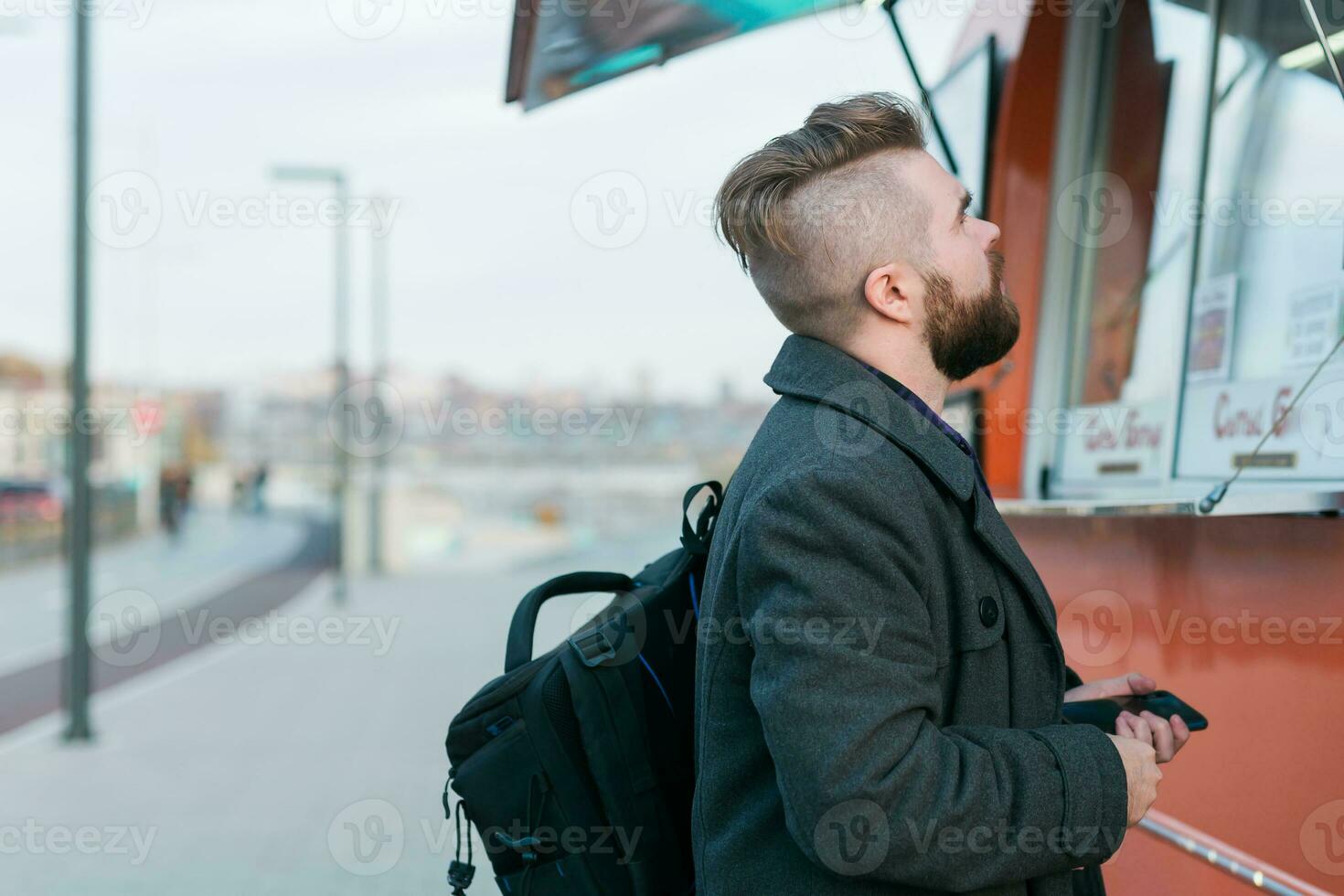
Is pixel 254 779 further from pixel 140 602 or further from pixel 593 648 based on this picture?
pixel 140 602

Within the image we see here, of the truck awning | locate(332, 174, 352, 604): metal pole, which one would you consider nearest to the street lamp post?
locate(332, 174, 352, 604): metal pole

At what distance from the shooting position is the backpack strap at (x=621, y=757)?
1873 mm

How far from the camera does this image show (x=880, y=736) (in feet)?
4.58

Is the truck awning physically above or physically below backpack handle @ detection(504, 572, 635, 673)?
above

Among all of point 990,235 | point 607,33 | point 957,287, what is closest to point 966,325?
point 957,287

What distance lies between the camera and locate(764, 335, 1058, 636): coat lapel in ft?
5.32

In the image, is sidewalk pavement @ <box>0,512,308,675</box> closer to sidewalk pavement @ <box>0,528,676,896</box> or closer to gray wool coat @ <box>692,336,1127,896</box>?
sidewalk pavement @ <box>0,528,676,896</box>

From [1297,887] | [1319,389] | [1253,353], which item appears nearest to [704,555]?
[1297,887]

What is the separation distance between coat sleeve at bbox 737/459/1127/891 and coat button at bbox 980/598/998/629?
12cm

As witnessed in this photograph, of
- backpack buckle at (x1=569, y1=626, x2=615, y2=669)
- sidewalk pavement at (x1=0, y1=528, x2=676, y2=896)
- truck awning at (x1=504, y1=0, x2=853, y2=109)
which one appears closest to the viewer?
backpack buckle at (x1=569, y1=626, x2=615, y2=669)

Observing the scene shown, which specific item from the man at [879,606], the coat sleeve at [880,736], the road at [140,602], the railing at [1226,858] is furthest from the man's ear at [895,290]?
the road at [140,602]

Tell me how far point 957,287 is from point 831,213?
0.21 metres

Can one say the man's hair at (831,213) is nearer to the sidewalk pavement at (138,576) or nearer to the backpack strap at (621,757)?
the backpack strap at (621,757)

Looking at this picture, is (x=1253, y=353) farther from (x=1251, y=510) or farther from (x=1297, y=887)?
(x=1297, y=887)
